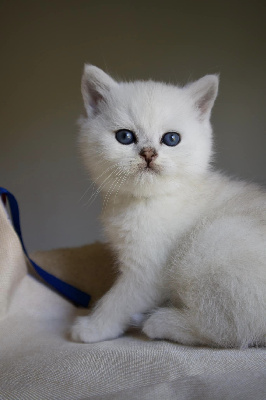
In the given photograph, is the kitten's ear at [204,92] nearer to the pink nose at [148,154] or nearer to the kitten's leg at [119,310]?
the pink nose at [148,154]

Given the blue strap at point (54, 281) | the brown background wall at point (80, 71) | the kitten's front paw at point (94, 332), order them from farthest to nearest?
the brown background wall at point (80, 71) → the blue strap at point (54, 281) → the kitten's front paw at point (94, 332)

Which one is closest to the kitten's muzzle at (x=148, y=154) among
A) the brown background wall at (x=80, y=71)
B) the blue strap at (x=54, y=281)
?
the blue strap at (x=54, y=281)

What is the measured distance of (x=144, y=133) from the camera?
979 mm

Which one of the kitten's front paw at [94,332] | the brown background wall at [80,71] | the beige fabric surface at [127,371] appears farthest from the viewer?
the brown background wall at [80,71]

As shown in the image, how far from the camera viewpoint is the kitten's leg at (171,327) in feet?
2.82

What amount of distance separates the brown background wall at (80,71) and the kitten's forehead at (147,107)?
3.83 ft

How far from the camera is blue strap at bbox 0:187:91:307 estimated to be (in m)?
1.27

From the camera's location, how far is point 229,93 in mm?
2215

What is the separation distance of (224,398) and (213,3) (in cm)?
218

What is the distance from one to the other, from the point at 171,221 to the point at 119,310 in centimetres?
27

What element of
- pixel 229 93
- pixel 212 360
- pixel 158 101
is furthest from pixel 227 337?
pixel 229 93

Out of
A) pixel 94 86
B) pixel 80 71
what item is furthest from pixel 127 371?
pixel 80 71

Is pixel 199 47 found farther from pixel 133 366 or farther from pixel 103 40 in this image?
pixel 133 366

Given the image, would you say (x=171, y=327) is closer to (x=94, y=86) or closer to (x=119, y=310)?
(x=119, y=310)
